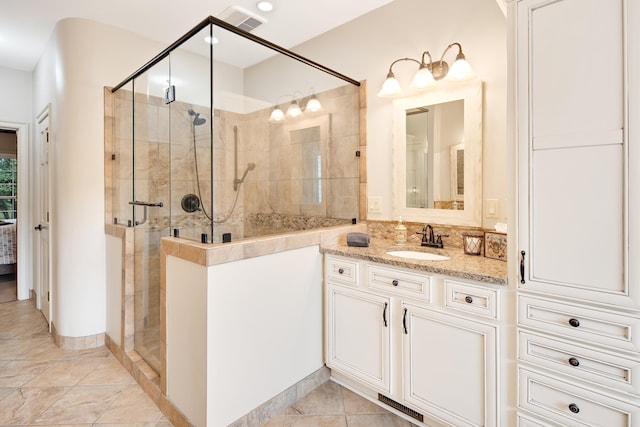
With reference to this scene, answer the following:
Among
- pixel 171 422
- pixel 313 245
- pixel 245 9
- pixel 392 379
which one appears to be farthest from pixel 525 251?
pixel 245 9

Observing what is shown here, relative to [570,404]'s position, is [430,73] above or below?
above

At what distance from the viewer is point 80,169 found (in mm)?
2758

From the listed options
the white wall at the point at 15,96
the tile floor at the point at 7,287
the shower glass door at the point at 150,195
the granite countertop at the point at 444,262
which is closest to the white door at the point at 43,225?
the white wall at the point at 15,96

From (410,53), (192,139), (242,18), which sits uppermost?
(242,18)

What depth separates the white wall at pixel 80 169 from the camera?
2.73 m

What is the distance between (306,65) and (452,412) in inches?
98.3

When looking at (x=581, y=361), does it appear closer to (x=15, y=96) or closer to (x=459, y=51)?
(x=459, y=51)

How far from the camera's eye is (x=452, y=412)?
166 centimetres

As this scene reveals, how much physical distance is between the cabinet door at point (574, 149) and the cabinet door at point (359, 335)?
2.65 feet

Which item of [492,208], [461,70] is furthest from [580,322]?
[461,70]

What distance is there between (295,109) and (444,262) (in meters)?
1.78

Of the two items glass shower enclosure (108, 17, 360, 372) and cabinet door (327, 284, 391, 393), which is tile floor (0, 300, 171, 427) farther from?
cabinet door (327, 284, 391, 393)

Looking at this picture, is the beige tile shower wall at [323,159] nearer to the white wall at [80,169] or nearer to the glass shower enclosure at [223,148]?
the glass shower enclosure at [223,148]

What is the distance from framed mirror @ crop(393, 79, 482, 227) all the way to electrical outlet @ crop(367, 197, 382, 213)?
0.14 metres
